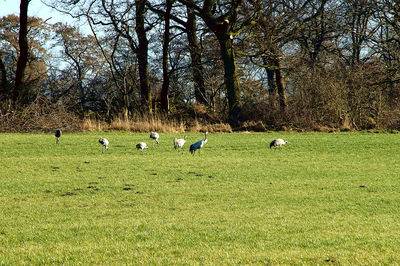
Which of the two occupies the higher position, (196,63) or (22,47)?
(22,47)

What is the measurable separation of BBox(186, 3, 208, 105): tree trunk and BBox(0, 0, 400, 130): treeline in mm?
78

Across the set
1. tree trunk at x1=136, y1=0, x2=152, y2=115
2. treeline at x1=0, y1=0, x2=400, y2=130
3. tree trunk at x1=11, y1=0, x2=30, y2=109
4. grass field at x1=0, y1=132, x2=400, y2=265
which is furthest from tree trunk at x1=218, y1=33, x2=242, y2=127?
grass field at x1=0, y1=132, x2=400, y2=265

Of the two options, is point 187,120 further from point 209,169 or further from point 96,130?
point 209,169

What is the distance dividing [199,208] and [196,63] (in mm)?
25710

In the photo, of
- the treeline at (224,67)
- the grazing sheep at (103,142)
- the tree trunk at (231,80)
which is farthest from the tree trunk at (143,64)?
the grazing sheep at (103,142)

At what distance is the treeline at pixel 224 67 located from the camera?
25903mm

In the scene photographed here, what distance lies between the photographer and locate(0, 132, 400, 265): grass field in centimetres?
541

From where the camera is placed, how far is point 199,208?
7906 mm

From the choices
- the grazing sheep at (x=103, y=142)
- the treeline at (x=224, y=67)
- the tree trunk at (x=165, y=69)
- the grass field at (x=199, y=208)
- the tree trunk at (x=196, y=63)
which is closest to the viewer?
the grass field at (x=199, y=208)

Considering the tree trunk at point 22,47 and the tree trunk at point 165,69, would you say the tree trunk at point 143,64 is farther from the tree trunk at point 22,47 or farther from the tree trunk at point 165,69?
the tree trunk at point 22,47

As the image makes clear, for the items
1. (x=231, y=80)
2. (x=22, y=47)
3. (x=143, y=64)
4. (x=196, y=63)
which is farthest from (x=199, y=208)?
(x=143, y=64)

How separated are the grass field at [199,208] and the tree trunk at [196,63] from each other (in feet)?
58.0

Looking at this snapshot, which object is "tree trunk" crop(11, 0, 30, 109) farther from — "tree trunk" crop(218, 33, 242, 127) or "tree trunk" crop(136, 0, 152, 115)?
"tree trunk" crop(218, 33, 242, 127)

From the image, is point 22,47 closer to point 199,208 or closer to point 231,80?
point 231,80
